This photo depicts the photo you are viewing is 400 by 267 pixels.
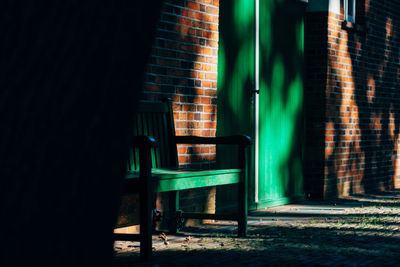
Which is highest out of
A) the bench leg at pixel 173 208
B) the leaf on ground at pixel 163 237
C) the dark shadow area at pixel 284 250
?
the bench leg at pixel 173 208

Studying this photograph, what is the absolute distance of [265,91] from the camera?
28.7ft

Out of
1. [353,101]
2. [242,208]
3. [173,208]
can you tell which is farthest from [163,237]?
[353,101]

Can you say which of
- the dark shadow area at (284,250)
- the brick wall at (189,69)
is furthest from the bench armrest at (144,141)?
the brick wall at (189,69)

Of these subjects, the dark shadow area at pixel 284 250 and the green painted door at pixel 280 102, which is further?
the green painted door at pixel 280 102

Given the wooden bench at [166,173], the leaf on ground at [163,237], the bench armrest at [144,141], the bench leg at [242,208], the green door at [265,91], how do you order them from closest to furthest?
the bench armrest at [144,141] → the wooden bench at [166,173] → the leaf on ground at [163,237] → the bench leg at [242,208] → the green door at [265,91]

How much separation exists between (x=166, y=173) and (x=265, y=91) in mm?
3755

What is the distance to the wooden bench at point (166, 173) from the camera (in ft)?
15.8

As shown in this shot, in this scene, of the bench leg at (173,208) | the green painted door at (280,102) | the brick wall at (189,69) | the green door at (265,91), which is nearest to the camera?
the bench leg at (173,208)

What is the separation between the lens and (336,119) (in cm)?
1027

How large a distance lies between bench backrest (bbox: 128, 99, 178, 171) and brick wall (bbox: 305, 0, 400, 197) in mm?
4116

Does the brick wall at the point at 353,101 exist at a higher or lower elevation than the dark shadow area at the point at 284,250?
higher

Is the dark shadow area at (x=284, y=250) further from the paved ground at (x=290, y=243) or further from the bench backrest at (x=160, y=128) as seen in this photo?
the bench backrest at (x=160, y=128)

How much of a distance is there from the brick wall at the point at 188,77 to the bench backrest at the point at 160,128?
0.18 metres

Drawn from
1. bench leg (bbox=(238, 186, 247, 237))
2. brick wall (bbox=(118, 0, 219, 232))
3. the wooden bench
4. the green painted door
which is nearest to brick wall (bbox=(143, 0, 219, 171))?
brick wall (bbox=(118, 0, 219, 232))
